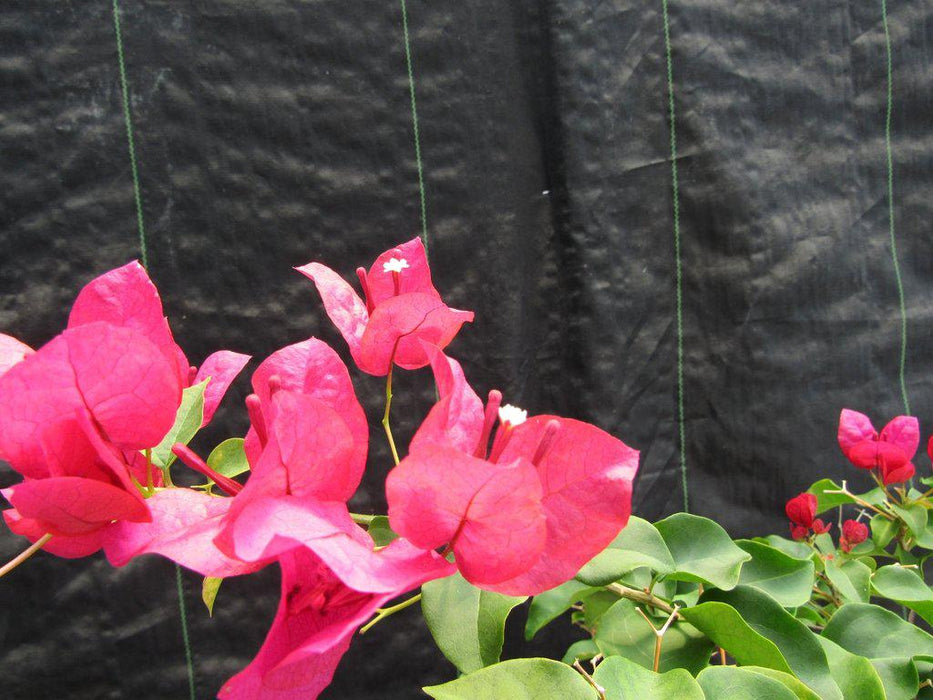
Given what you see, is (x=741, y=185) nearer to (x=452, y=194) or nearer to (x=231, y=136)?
(x=452, y=194)

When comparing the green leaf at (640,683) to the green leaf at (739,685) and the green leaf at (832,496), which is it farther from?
the green leaf at (832,496)

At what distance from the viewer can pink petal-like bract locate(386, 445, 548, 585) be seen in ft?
0.80

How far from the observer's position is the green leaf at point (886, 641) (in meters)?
0.45

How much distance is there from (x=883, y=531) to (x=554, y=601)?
1.62ft

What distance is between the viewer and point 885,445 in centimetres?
73

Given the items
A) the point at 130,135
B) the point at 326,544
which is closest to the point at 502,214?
the point at 130,135

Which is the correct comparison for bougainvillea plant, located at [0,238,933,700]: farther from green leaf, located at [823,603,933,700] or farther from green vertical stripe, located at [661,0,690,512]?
green vertical stripe, located at [661,0,690,512]

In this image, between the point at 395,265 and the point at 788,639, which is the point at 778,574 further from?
the point at 395,265

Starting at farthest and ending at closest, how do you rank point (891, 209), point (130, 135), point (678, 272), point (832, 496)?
1. point (891, 209)
2. point (678, 272)
3. point (130, 135)
4. point (832, 496)

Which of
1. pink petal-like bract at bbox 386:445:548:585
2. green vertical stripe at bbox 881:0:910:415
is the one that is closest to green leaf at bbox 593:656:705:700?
pink petal-like bract at bbox 386:445:548:585

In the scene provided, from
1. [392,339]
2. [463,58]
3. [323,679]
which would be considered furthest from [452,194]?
[323,679]

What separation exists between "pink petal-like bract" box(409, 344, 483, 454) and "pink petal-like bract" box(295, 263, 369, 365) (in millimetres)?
120

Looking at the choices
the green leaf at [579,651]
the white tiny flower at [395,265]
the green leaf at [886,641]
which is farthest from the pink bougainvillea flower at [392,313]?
the green leaf at [579,651]

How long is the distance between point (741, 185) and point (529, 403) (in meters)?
0.56
